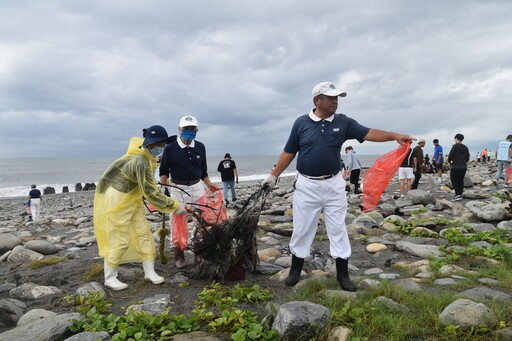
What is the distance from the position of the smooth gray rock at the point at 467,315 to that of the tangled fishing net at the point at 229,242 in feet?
8.08

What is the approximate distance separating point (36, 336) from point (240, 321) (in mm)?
1767

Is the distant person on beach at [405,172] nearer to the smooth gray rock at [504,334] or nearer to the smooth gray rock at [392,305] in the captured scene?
the smooth gray rock at [392,305]

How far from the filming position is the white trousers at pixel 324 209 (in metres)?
4.61

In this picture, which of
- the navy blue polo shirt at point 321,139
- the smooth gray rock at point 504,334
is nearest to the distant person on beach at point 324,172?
the navy blue polo shirt at point 321,139

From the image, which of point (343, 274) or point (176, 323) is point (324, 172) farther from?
point (176, 323)

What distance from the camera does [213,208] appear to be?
18.6 feet

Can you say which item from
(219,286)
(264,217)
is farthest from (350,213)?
(219,286)

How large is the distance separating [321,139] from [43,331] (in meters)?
3.43

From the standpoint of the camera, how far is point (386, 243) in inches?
275

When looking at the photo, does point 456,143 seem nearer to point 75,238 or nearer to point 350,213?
point 350,213

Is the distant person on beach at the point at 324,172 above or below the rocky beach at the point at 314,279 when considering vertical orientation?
above

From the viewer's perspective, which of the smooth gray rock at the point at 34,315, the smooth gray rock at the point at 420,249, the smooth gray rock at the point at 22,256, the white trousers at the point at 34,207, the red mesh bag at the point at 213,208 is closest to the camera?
the smooth gray rock at the point at 34,315

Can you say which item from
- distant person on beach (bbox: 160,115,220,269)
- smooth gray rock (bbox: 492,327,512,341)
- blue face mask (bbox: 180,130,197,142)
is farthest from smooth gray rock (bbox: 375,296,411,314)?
blue face mask (bbox: 180,130,197,142)

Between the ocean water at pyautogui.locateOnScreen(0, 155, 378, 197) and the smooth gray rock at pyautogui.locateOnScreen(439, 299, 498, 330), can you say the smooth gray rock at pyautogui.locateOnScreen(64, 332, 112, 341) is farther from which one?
the ocean water at pyautogui.locateOnScreen(0, 155, 378, 197)
